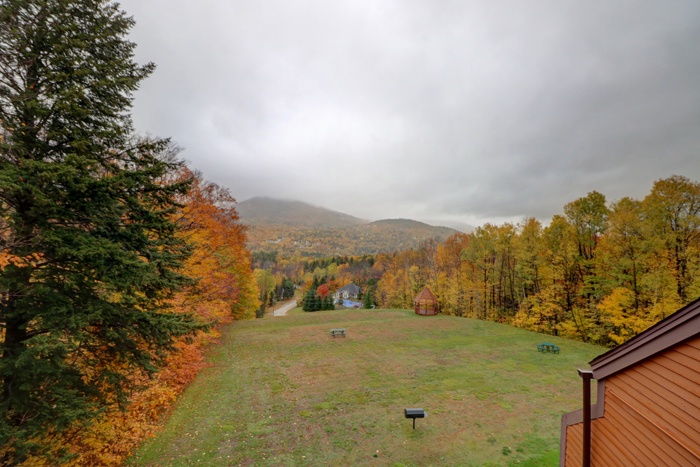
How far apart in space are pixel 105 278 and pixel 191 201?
13.4m

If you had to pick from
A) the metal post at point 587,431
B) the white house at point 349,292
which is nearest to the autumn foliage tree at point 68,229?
the metal post at point 587,431

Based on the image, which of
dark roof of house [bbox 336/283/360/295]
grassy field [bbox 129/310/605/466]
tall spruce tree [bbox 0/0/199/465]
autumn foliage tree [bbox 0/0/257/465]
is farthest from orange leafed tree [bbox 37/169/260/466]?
dark roof of house [bbox 336/283/360/295]

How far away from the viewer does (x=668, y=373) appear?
4.75m

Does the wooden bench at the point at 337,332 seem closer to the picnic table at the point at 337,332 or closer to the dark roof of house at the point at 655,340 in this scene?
the picnic table at the point at 337,332

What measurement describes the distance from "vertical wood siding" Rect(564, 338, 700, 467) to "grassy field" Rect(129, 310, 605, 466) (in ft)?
16.2

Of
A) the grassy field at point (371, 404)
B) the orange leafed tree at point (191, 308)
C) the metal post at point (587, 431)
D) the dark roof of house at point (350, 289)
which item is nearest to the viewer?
the metal post at point (587, 431)

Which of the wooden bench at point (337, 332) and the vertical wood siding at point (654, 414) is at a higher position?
the vertical wood siding at point (654, 414)

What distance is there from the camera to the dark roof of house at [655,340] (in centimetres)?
427

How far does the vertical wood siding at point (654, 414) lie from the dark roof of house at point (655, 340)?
12 centimetres

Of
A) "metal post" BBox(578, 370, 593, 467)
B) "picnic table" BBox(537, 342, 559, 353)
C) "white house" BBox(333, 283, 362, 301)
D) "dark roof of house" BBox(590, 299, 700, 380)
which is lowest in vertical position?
"white house" BBox(333, 283, 362, 301)

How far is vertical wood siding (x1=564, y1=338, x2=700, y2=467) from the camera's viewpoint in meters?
4.25

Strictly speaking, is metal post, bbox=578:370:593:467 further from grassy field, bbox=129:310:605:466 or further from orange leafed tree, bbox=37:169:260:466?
orange leafed tree, bbox=37:169:260:466

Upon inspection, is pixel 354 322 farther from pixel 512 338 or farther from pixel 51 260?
pixel 51 260

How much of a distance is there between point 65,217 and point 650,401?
12711mm
